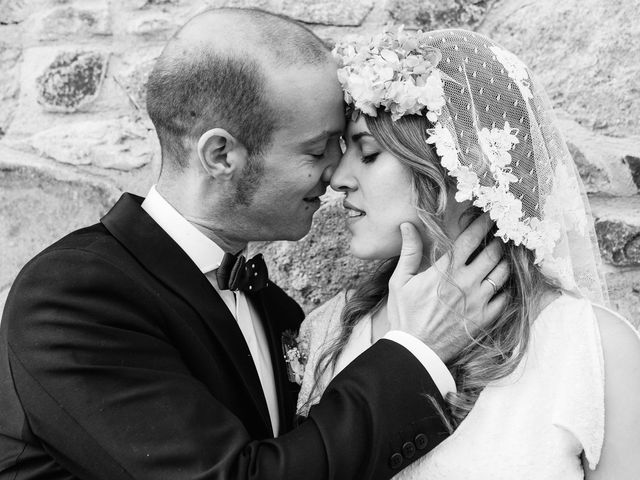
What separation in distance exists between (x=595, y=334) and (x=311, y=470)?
79 cm

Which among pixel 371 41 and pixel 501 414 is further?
pixel 371 41

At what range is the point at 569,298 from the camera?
7.64 ft

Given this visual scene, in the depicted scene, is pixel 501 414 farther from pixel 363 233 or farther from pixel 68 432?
pixel 68 432

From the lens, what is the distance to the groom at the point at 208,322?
2025 millimetres

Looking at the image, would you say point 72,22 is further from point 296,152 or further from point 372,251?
point 372,251

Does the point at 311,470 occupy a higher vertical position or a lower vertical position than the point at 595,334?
lower

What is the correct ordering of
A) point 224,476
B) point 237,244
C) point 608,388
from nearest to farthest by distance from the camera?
point 224,476
point 608,388
point 237,244

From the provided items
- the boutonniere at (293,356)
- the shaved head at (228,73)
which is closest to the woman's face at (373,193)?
the shaved head at (228,73)

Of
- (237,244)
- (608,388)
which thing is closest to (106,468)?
(237,244)

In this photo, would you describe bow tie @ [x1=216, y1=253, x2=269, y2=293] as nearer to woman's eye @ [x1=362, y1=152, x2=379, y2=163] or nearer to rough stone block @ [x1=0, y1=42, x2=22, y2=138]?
woman's eye @ [x1=362, y1=152, x2=379, y2=163]

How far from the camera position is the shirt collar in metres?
2.42

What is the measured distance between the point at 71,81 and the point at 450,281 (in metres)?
1.66

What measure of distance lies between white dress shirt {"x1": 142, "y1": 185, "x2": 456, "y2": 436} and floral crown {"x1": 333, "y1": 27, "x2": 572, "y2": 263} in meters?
0.38

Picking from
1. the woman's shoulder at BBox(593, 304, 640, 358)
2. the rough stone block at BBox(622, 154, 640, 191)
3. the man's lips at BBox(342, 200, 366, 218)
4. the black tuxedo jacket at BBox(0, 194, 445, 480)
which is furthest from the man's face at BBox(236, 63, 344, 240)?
the rough stone block at BBox(622, 154, 640, 191)
